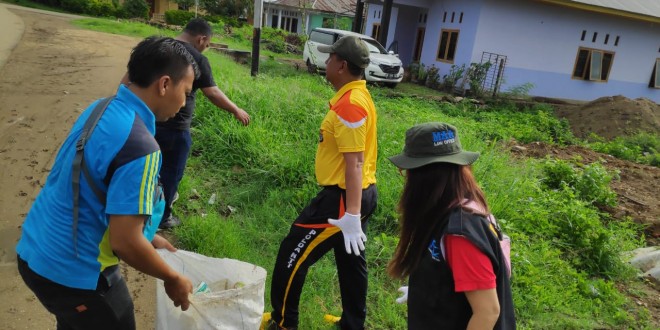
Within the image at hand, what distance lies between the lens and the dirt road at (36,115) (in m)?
2.81

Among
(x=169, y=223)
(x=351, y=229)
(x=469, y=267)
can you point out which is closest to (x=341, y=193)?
(x=351, y=229)

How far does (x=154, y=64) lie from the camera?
151cm

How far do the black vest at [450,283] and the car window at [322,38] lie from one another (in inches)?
539

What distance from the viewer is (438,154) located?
157 centimetres

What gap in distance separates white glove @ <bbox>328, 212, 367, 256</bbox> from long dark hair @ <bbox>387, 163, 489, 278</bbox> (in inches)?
30.5

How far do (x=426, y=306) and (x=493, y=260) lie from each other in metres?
0.30

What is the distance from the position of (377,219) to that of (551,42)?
1472 cm

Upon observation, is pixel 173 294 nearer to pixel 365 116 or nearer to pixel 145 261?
pixel 145 261

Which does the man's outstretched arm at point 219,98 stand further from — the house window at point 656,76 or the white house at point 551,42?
the house window at point 656,76

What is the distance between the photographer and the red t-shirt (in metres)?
1.41

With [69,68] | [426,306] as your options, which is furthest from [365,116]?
[69,68]

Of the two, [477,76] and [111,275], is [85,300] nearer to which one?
[111,275]

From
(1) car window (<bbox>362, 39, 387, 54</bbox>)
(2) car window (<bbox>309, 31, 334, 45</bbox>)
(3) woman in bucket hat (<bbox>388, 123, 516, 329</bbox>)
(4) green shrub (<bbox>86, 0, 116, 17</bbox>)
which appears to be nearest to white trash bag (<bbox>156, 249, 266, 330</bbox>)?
(3) woman in bucket hat (<bbox>388, 123, 516, 329</bbox>)

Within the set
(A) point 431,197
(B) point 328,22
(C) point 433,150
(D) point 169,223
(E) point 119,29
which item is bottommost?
(D) point 169,223
